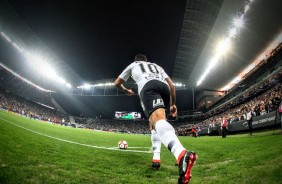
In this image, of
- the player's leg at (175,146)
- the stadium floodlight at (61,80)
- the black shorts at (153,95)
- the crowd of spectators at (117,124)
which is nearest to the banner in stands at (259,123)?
the black shorts at (153,95)

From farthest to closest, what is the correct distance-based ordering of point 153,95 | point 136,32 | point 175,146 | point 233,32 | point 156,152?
point 136,32 < point 233,32 < point 156,152 < point 153,95 < point 175,146

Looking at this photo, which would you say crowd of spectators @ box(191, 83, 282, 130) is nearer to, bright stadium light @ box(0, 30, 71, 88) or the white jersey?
the white jersey

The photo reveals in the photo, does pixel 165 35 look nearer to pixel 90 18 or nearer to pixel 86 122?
pixel 90 18

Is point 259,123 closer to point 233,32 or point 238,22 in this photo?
point 238,22

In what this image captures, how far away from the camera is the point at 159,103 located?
3.33 m

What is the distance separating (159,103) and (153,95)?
0.65 feet

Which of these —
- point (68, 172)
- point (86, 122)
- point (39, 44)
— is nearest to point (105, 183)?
point (68, 172)

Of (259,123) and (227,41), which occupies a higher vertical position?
(227,41)

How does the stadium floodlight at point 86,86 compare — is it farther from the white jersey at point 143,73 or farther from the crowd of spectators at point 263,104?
the white jersey at point 143,73

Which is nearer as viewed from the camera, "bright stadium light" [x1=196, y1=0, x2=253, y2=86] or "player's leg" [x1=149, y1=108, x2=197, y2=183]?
"player's leg" [x1=149, y1=108, x2=197, y2=183]

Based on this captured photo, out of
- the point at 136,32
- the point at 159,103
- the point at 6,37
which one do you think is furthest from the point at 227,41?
the point at 6,37

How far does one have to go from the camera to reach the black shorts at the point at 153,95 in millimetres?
3338

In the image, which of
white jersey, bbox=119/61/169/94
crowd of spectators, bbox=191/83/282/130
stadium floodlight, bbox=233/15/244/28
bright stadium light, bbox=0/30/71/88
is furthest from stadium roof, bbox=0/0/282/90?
white jersey, bbox=119/61/169/94

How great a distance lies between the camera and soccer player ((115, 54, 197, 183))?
249cm
